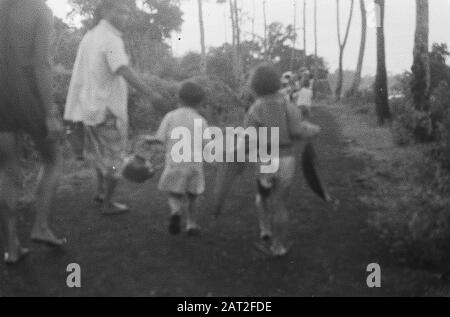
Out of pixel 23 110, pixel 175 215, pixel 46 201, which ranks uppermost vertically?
pixel 23 110

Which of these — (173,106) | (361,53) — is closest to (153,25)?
(361,53)

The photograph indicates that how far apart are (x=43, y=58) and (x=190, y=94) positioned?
111 cm

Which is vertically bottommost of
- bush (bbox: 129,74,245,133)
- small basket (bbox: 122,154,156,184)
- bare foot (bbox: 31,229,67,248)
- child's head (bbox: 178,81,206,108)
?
bare foot (bbox: 31,229,67,248)

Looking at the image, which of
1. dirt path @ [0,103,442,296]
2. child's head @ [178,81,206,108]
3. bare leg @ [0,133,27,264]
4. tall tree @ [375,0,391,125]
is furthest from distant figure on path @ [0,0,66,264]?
tall tree @ [375,0,391,125]

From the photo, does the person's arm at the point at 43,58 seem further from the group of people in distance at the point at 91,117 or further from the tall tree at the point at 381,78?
the tall tree at the point at 381,78

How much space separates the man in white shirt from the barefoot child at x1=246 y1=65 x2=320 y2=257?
1.20 m

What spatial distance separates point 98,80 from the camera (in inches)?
171

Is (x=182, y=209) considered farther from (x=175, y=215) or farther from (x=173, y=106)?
(x=173, y=106)

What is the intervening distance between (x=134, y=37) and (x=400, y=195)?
3199 cm

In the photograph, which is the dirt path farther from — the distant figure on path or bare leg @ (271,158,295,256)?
the distant figure on path

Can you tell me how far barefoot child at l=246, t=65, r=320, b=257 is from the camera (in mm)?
3629

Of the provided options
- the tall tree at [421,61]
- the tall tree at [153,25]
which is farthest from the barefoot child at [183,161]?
the tall tree at [153,25]

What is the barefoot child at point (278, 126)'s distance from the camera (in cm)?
363
